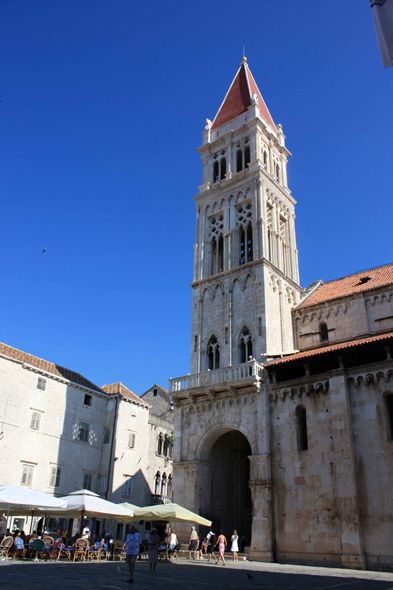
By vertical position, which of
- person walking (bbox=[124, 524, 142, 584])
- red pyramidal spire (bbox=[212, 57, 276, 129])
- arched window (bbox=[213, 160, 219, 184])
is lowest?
person walking (bbox=[124, 524, 142, 584])

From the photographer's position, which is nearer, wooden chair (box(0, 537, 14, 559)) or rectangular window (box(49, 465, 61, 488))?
wooden chair (box(0, 537, 14, 559))

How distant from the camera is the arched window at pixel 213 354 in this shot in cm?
3156

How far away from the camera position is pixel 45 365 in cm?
3397

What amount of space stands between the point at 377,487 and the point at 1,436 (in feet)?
68.7

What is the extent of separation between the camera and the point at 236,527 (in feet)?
93.5

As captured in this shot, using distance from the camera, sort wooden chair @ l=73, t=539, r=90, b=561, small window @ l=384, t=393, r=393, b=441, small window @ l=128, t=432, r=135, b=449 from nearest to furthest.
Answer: wooden chair @ l=73, t=539, r=90, b=561, small window @ l=384, t=393, r=393, b=441, small window @ l=128, t=432, r=135, b=449

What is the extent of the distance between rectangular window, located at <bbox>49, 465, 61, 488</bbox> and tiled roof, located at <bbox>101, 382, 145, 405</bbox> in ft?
25.6

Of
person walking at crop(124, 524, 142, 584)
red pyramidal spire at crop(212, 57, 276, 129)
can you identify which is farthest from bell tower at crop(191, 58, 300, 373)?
person walking at crop(124, 524, 142, 584)

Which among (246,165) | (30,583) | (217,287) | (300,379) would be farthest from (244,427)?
(246,165)

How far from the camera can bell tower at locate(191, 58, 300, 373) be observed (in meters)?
30.7

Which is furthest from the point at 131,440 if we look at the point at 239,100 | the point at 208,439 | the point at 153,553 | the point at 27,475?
the point at 239,100

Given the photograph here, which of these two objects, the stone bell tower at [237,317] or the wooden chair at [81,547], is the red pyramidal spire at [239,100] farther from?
the wooden chair at [81,547]

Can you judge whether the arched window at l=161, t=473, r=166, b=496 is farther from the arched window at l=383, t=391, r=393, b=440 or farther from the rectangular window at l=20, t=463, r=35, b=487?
the arched window at l=383, t=391, r=393, b=440

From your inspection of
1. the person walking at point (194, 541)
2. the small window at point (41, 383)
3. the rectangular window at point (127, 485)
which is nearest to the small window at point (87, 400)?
the small window at point (41, 383)
